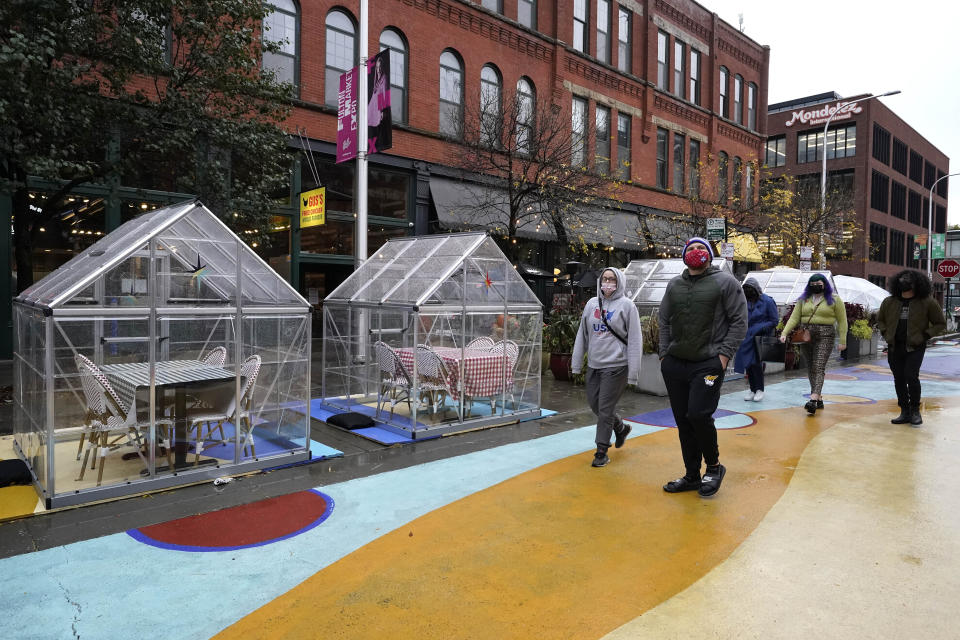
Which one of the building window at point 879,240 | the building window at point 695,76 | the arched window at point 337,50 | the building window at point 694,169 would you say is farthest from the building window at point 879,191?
the arched window at point 337,50

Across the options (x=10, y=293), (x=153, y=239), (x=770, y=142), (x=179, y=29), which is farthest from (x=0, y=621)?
(x=770, y=142)

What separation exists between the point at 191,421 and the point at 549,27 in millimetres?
20438

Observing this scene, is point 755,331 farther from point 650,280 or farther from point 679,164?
point 679,164

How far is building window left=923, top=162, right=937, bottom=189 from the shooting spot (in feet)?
196

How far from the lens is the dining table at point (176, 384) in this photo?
5.49 meters

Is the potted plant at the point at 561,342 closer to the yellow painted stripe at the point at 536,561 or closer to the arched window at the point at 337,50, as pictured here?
the yellow painted stripe at the point at 536,561

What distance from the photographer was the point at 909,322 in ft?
26.2

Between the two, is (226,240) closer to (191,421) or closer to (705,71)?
(191,421)

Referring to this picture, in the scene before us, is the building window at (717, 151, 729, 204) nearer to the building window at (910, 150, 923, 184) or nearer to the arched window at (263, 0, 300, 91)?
the arched window at (263, 0, 300, 91)

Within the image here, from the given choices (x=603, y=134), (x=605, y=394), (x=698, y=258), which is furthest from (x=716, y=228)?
(x=603, y=134)

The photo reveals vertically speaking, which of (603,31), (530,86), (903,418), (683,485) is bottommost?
(683,485)

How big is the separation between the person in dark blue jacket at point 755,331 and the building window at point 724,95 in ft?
76.6

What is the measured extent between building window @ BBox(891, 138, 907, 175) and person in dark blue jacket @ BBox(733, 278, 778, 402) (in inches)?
2068

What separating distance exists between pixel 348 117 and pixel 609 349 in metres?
8.75
